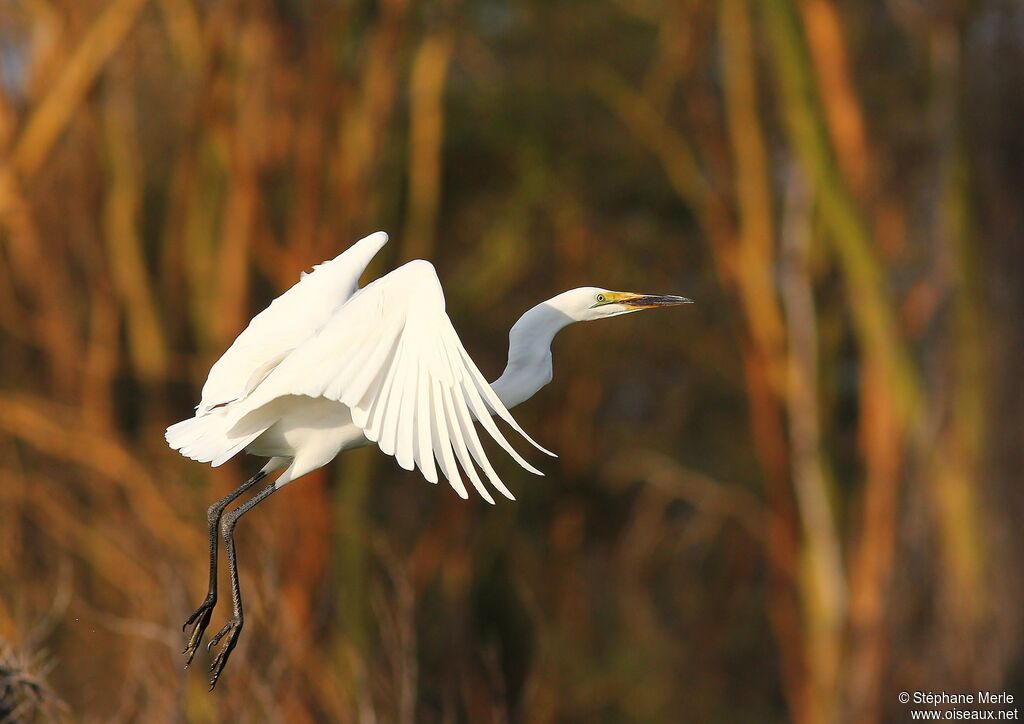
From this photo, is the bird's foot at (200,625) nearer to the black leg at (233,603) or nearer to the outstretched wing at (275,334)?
the black leg at (233,603)

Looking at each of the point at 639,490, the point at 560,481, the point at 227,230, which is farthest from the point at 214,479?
the point at 639,490

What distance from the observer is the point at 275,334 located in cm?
364

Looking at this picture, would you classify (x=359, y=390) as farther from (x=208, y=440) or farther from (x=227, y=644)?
(x=227, y=644)

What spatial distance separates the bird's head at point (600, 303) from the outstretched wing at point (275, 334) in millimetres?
573

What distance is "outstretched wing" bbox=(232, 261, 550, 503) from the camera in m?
2.86

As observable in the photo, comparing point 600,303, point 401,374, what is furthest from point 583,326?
point 401,374

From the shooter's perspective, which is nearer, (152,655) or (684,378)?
(152,655)

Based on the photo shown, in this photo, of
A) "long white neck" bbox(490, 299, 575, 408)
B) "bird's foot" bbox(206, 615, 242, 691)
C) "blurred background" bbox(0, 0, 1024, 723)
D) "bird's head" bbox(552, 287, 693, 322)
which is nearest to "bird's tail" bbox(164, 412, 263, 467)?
"bird's foot" bbox(206, 615, 242, 691)

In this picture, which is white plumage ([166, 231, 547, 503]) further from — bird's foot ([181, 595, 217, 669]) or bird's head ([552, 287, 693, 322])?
bird's head ([552, 287, 693, 322])

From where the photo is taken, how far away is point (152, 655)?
16.1 feet

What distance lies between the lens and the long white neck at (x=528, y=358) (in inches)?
141

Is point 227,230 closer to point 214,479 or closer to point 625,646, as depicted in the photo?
point 214,479

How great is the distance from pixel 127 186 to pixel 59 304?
0.98 metres

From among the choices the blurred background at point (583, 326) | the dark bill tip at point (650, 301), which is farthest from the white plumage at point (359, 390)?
the blurred background at point (583, 326)
